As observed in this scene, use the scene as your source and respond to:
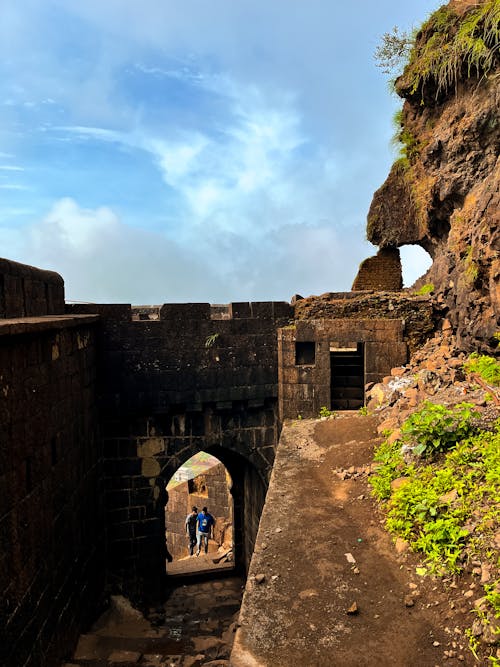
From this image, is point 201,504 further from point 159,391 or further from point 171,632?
point 159,391

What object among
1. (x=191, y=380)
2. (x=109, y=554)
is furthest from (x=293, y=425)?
(x=109, y=554)

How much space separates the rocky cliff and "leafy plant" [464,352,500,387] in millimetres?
261

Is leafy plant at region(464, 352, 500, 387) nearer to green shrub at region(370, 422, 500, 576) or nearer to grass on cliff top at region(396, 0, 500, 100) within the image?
green shrub at region(370, 422, 500, 576)

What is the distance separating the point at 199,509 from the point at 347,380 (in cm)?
963

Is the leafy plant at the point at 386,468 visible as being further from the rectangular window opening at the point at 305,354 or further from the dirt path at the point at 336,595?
the rectangular window opening at the point at 305,354

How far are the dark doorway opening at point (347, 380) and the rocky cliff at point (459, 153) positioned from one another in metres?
1.69

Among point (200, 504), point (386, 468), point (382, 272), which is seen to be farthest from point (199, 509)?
point (386, 468)

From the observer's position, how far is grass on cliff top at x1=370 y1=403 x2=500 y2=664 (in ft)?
9.53

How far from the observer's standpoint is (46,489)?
5.52 m

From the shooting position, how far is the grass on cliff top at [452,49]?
755 centimetres

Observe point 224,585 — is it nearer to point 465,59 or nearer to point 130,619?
point 130,619

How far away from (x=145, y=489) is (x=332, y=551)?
595cm

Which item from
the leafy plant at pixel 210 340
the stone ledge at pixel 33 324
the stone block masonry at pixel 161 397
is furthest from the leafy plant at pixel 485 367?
the stone ledge at pixel 33 324

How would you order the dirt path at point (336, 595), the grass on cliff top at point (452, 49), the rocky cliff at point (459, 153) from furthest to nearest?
the grass on cliff top at point (452, 49), the rocky cliff at point (459, 153), the dirt path at point (336, 595)
